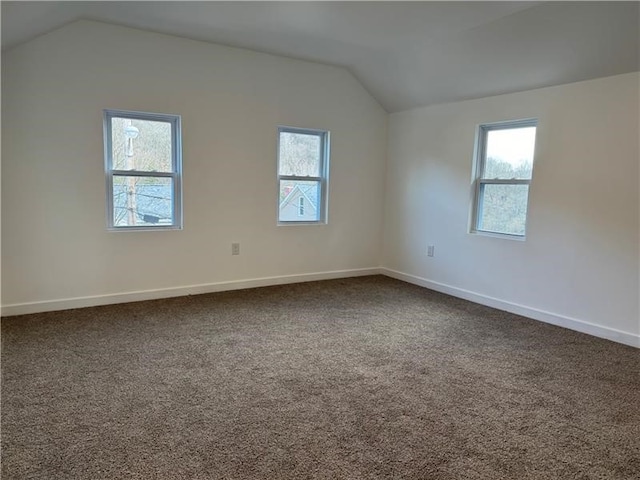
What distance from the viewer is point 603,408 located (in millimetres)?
2285

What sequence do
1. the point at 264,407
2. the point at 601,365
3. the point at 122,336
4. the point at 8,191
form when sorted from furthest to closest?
the point at 8,191 → the point at 122,336 → the point at 601,365 → the point at 264,407

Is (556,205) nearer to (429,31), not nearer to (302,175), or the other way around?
(429,31)

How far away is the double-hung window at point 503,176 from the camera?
3.94 metres

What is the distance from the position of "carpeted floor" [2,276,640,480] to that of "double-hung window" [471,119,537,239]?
104 cm

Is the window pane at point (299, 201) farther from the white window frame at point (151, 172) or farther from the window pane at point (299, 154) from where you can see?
the white window frame at point (151, 172)

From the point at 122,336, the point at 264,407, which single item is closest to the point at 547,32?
the point at 264,407

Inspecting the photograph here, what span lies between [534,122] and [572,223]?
100 cm

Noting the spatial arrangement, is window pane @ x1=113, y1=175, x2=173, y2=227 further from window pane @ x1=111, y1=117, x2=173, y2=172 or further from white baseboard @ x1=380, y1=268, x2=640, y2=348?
white baseboard @ x1=380, y1=268, x2=640, y2=348

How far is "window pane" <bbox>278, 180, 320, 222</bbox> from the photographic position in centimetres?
484

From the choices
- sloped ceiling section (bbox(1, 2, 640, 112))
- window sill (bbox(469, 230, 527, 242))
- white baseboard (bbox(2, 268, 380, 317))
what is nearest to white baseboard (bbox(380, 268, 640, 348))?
window sill (bbox(469, 230, 527, 242))

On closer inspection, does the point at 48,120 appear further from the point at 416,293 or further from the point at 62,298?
the point at 416,293

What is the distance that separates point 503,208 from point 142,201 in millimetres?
3580

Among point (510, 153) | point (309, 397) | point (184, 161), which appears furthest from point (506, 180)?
point (184, 161)

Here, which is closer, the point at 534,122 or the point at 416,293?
the point at 534,122
